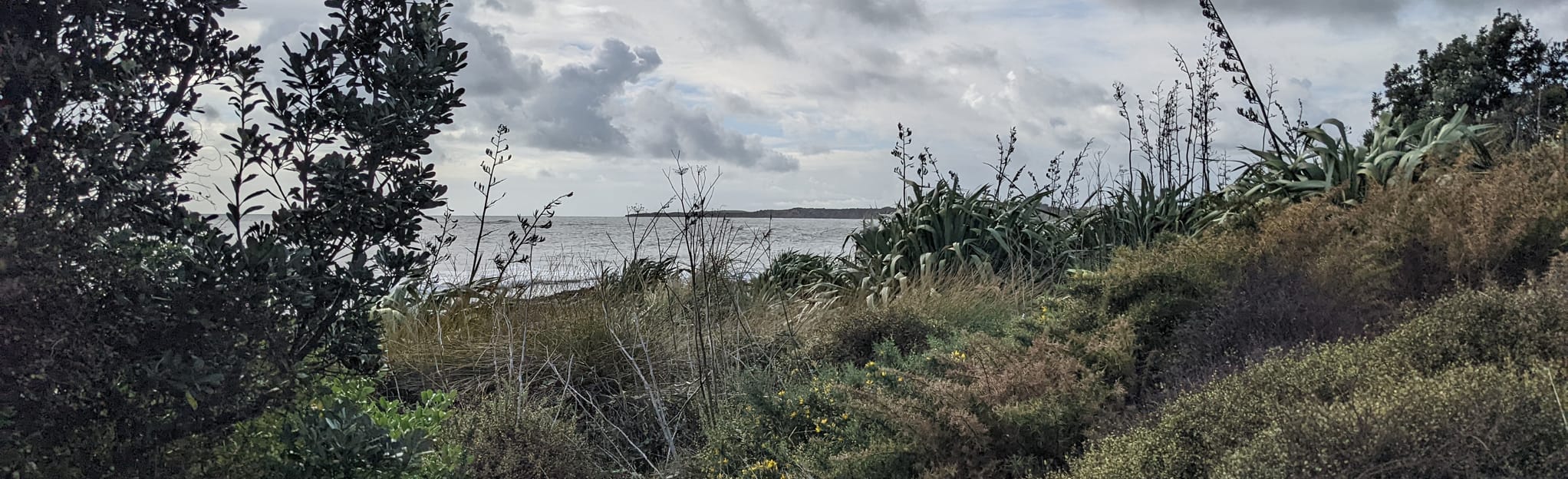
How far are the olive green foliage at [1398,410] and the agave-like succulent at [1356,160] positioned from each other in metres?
2.50

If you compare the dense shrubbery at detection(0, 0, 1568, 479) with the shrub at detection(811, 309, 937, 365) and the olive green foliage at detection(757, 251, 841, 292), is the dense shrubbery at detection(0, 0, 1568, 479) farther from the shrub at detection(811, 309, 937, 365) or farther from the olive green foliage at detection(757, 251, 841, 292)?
the olive green foliage at detection(757, 251, 841, 292)

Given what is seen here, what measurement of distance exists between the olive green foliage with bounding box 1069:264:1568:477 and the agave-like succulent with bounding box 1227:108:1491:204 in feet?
8.21

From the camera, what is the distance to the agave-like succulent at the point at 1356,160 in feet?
18.0

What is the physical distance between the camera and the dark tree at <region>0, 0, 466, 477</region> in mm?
2465

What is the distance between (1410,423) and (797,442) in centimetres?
280

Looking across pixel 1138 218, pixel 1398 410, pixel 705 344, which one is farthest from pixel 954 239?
pixel 1398 410

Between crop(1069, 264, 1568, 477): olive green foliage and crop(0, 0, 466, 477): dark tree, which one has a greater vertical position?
crop(0, 0, 466, 477): dark tree

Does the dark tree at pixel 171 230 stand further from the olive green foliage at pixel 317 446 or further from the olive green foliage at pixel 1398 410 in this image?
the olive green foliage at pixel 1398 410

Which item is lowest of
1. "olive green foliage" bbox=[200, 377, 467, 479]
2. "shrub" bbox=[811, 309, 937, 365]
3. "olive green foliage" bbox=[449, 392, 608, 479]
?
"olive green foliage" bbox=[449, 392, 608, 479]

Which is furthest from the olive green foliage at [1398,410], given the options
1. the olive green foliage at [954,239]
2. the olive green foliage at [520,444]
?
the olive green foliage at [954,239]

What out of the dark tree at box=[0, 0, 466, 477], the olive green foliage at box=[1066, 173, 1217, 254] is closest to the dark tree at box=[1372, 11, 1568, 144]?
the olive green foliage at box=[1066, 173, 1217, 254]

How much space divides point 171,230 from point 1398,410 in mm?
3130

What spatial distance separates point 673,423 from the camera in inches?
217

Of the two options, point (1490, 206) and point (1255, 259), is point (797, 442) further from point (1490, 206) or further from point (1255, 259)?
point (1490, 206)
